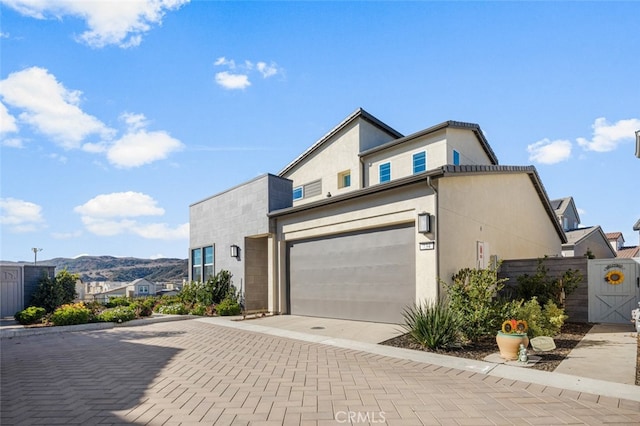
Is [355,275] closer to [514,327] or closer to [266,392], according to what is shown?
[514,327]

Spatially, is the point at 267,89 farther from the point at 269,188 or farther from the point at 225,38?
the point at 269,188

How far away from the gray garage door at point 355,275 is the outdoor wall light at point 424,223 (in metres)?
0.79

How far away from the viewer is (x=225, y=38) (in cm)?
1052

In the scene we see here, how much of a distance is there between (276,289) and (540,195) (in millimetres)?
14165

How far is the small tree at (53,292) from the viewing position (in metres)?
14.8

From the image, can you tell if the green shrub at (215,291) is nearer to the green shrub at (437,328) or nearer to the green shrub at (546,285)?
the green shrub at (437,328)

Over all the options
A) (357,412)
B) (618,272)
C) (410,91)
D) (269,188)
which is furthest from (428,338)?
(269,188)

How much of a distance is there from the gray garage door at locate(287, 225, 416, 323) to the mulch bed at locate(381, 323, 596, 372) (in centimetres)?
215

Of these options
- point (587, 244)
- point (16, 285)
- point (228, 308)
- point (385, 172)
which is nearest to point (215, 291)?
point (228, 308)

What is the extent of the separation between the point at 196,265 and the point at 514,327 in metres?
15.3

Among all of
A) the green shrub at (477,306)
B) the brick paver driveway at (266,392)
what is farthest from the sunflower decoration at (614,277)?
the brick paver driveway at (266,392)

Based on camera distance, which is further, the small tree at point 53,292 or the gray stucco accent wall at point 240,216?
the gray stucco accent wall at point 240,216

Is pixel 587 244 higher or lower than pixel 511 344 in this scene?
higher

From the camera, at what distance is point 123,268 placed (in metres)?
84.1
